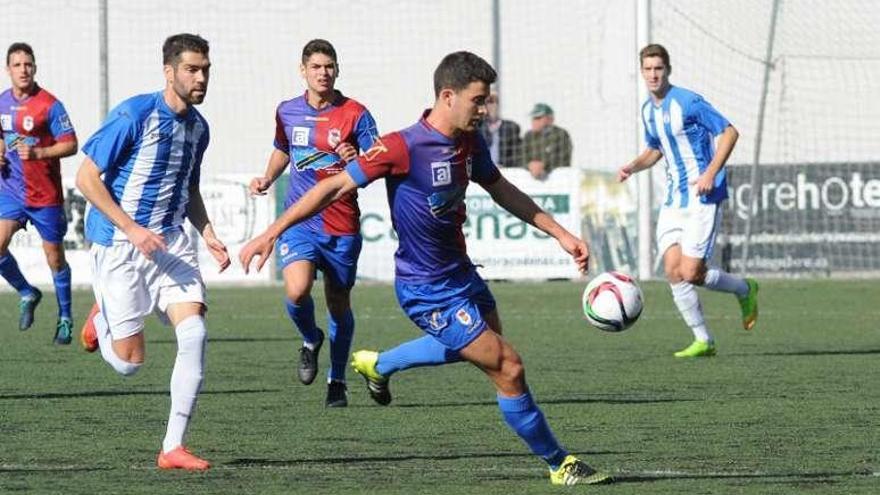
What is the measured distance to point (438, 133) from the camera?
7.83 metres

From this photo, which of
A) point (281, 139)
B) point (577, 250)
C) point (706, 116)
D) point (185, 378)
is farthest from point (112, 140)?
point (706, 116)

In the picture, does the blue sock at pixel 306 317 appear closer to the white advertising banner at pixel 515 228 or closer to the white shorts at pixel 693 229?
the white shorts at pixel 693 229

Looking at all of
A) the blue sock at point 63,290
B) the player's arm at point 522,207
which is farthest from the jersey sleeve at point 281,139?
the blue sock at point 63,290

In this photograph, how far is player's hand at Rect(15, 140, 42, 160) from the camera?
14258 millimetres

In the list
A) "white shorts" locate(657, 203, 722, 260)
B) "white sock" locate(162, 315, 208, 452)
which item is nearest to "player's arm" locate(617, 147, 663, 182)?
"white shorts" locate(657, 203, 722, 260)

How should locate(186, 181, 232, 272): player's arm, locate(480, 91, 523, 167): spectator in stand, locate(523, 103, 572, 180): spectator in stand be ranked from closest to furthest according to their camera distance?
1. locate(186, 181, 232, 272): player's arm
2. locate(523, 103, 572, 180): spectator in stand
3. locate(480, 91, 523, 167): spectator in stand

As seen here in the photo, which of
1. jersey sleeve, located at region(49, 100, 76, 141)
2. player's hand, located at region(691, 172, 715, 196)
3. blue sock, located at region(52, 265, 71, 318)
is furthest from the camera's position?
blue sock, located at region(52, 265, 71, 318)

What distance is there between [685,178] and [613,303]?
5333 mm

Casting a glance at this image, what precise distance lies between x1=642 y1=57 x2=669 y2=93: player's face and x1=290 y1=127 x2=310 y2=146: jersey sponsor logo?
3.44m

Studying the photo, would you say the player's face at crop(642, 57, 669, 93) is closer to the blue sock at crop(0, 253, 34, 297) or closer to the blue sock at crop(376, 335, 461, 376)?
the blue sock at crop(376, 335, 461, 376)

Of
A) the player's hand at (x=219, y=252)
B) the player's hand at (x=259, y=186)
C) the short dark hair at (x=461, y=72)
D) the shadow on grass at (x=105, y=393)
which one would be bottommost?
the shadow on grass at (x=105, y=393)

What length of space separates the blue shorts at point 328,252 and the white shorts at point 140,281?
2552 millimetres

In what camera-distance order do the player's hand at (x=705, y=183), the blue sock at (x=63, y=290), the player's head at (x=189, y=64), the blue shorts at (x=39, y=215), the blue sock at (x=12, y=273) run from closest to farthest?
the player's head at (x=189, y=64) → the player's hand at (x=705, y=183) → the blue sock at (x=63, y=290) → the blue shorts at (x=39, y=215) → the blue sock at (x=12, y=273)

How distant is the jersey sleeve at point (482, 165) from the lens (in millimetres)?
8084
